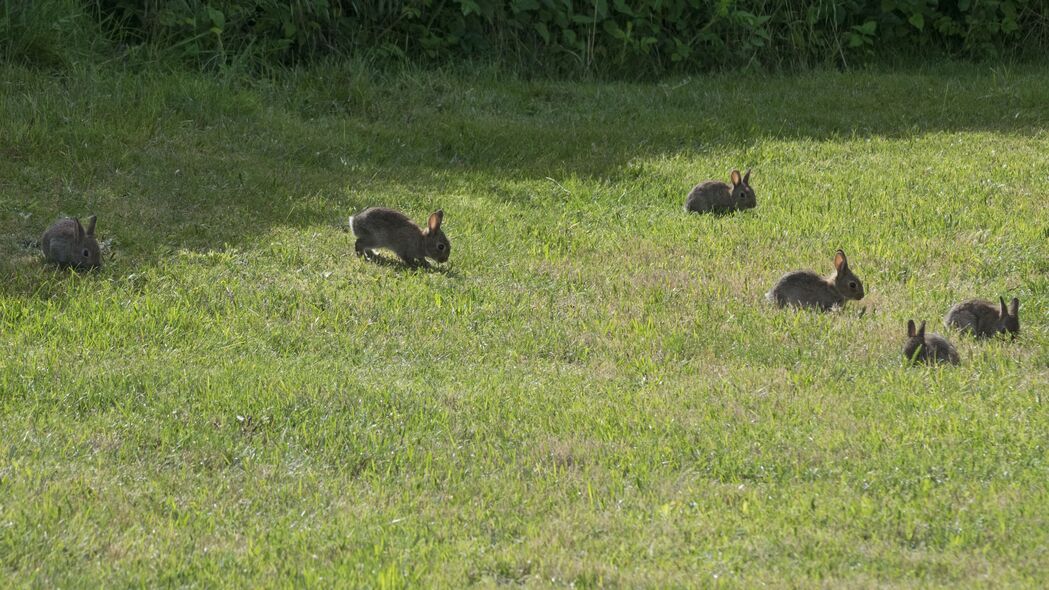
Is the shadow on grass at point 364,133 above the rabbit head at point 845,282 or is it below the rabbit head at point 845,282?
below

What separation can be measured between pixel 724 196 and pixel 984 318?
3.21 m

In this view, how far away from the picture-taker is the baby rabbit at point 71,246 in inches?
341

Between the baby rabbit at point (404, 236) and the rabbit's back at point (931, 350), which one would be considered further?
the baby rabbit at point (404, 236)

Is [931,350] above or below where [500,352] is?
above

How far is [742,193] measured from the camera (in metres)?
10.7

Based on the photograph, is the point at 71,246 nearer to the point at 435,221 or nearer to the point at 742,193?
the point at 435,221

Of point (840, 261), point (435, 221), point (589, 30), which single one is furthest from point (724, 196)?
point (589, 30)

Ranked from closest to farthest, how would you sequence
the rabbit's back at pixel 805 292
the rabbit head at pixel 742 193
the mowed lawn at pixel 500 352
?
the mowed lawn at pixel 500 352
the rabbit's back at pixel 805 292
the rabbit head at pixel 742 193

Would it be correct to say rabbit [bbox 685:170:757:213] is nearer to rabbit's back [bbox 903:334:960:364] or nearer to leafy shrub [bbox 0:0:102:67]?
rabbit's back [bbox 903:334:960:364]

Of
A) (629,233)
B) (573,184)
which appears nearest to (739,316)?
(629,233)

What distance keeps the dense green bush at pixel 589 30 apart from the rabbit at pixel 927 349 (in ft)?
26.7

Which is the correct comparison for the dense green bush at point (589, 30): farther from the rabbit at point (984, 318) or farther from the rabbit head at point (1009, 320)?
the rabbit head at point (1009, 320)

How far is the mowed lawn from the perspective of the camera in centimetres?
534

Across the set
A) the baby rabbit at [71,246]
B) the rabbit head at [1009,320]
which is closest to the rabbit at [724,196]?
the rabbit head at [1009,320]
